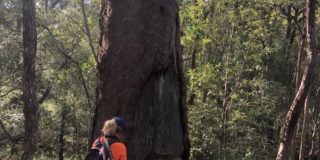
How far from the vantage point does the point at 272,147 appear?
51.9 feet

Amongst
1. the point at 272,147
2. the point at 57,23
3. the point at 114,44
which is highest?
the point at 57,23

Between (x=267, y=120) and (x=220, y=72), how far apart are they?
13.7 feet

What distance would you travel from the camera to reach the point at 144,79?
5.91m

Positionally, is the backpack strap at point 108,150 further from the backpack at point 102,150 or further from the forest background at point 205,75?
the forest background at point 205,75

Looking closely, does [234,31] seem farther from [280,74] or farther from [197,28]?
[280,74]

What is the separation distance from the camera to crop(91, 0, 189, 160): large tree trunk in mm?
5855

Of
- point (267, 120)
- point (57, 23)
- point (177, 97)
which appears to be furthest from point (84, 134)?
point (177, 97)

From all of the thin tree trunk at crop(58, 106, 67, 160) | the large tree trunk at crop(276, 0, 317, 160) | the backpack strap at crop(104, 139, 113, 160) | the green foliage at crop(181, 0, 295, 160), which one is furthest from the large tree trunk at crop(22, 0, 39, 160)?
the thin tree trunk at crop(58, 106, 67, 160)

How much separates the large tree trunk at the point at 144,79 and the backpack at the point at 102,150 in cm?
134

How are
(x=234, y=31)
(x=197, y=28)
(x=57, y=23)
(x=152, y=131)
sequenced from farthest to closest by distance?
(x=57, y=23), (x=234, y=31), (x=197, y=28), (x=152, y=131)

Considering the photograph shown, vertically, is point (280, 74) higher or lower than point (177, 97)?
higher

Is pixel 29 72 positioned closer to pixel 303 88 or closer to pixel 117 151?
pixel 117 151

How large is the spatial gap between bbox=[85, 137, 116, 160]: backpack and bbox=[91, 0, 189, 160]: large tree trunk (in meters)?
1.34

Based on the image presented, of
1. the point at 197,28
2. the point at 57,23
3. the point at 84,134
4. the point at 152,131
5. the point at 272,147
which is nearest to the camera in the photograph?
the point at 152,131
